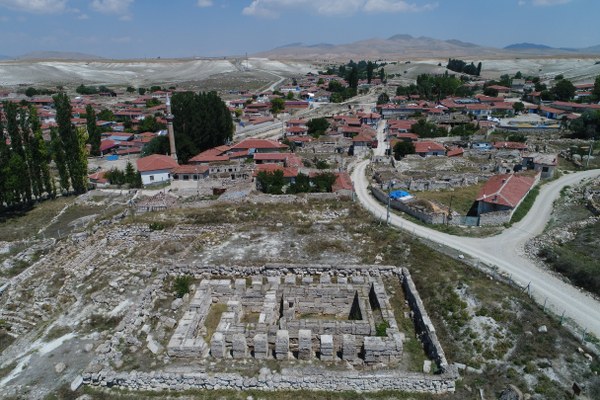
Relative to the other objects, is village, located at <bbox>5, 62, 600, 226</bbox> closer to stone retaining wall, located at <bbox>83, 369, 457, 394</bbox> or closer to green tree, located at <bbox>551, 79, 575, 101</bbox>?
green tree, located at <bbox>551, 79, 575, 101</bbox>

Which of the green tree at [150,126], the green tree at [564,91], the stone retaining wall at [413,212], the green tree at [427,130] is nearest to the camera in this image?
the stone retaining wall at [413,212]

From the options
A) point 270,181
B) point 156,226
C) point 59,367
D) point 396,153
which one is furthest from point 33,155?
point 396,153

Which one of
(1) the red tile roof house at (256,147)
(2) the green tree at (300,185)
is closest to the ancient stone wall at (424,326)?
(2) the green tree at (300,185)

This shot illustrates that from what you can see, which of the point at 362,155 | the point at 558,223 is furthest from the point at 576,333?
the point at 362,155

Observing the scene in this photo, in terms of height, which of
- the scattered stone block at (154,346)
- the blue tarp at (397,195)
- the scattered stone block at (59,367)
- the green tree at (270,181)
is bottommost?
the scattered stone block at (59,367)

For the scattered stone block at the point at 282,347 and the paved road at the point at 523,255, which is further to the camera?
the paved road at the point at 523,255

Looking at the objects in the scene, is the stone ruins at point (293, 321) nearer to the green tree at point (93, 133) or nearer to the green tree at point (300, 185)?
the green tree at point (300, 185)
